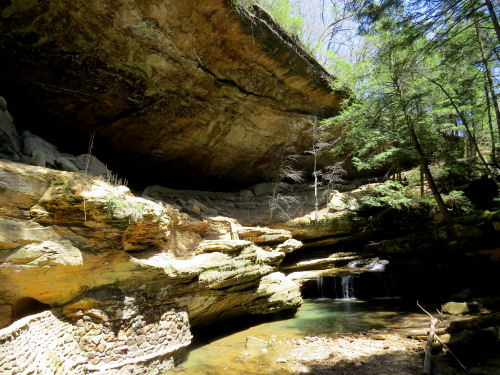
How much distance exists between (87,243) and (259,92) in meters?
9.36

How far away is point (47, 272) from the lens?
4.75m

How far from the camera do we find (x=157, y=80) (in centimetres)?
1004

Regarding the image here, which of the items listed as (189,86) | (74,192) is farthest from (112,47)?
(74,192)

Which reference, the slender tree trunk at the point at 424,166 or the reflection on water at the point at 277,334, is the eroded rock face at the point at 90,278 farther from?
the slender tree trunk at the point at 424,166

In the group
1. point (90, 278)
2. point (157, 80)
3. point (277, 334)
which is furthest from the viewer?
point (157, 80)

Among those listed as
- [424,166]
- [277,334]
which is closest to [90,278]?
[277,334]

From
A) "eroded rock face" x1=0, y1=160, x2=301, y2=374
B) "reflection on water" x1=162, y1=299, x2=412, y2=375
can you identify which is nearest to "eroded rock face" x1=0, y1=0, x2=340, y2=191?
"eroded rock face" x1=0, y1=160, x2=301, y2=374

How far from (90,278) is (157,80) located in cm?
744

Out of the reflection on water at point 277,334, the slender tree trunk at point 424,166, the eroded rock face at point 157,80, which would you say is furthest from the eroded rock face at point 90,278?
the slender tree trunk at point 424,166

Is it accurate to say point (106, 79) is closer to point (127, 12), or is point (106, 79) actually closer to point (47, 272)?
point (127, 12)

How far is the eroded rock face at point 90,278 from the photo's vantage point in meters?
4.53

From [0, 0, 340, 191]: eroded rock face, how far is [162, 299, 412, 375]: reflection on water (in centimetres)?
887

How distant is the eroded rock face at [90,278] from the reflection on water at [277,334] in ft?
2.67

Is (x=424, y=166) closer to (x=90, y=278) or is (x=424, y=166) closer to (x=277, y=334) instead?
(x=277, y=334)
